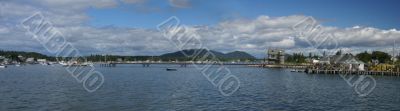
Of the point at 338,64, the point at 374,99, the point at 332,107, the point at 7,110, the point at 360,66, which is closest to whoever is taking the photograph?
the point at 7,110

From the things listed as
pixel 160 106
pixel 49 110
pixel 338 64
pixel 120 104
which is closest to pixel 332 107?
pixel 160 106

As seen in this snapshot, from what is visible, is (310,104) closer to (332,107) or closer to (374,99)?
(332,107)

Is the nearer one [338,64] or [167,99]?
[167,99]

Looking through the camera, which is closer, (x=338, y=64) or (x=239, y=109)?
(x=239, y=109)

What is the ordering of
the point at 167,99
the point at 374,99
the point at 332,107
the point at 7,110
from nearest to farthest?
the point at 7,110 < the point at 332,107 < the point at 167,99 < the point at 374,99

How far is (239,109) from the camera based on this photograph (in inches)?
1831

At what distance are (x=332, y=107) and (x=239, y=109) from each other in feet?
33.3

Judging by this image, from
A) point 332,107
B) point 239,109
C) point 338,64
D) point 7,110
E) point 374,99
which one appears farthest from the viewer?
point 338,64

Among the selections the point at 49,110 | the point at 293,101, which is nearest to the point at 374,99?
the point at 293,101

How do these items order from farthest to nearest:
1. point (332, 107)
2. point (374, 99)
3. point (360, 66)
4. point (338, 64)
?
point (338, 64)
point (360, 66)
point (374, 99)
point (332, 107)

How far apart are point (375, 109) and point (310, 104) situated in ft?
21.4

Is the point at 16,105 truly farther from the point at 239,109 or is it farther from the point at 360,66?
the point at 360,66

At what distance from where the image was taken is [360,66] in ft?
507

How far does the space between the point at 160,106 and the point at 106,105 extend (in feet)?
16.7
